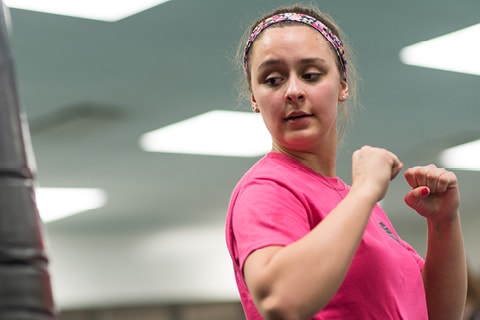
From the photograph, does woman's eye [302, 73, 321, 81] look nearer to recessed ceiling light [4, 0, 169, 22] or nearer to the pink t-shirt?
the pink t-shirt

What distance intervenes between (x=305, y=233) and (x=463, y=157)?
669 centimetres

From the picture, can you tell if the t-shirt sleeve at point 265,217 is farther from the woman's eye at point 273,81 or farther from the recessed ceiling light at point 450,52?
the recessed ceiling light at point 450,52

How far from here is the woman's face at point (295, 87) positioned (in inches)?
57.7

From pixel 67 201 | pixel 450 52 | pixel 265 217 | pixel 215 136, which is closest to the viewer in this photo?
pixel 265 217

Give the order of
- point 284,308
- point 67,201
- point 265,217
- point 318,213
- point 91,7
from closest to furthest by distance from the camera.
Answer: point 284,308
point 265,217
point 318,213
point 91,7
point 67,201

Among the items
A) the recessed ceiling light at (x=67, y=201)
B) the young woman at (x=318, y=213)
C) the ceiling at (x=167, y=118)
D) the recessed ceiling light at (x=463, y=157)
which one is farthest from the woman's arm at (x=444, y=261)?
the recessed ceiling light at (x=67, y=201)

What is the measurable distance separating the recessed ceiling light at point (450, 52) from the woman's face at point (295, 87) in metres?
3.60

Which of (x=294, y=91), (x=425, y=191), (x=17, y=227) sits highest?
(x=294, y=91)

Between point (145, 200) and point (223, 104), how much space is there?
2742mm

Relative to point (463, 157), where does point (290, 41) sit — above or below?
below

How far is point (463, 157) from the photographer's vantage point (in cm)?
782

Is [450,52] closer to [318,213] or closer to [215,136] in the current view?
[215,136]

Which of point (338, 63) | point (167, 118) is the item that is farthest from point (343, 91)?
point (167, 118)

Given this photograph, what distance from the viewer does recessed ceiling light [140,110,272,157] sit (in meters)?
6.27
